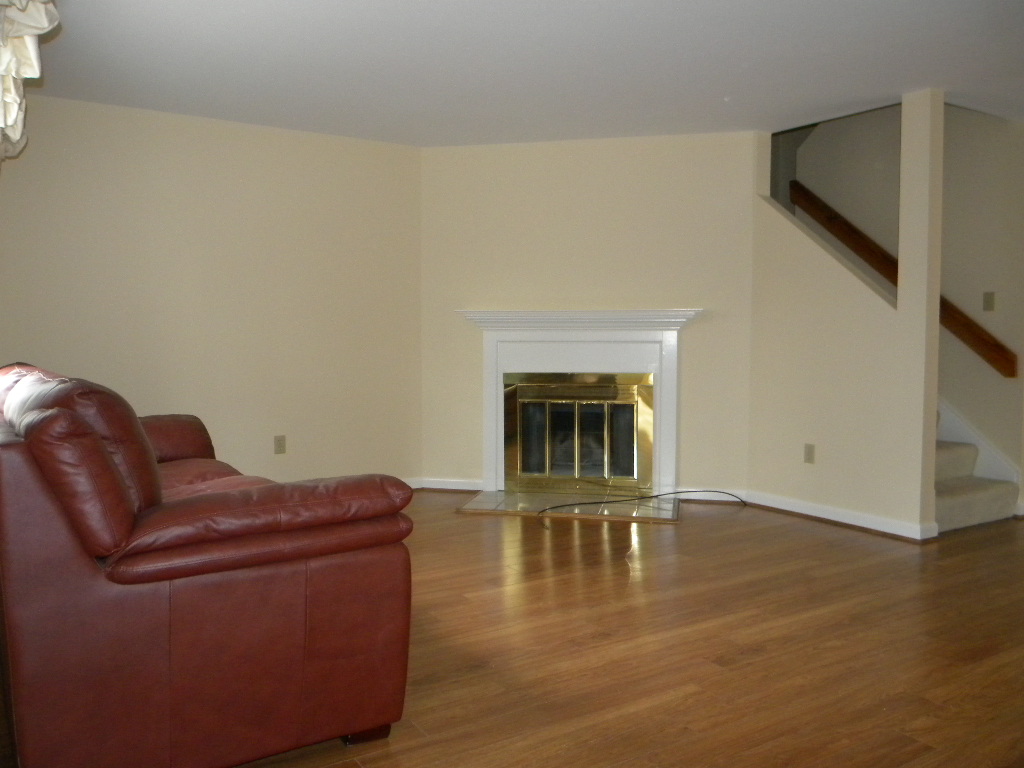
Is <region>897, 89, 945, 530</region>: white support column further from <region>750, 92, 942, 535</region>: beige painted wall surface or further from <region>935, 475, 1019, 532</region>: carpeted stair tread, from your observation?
<region>935, 475, 1019, 532</region>: carpeted stair tread

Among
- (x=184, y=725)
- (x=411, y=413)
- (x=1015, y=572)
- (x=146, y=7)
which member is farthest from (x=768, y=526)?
(x=146, y=7)

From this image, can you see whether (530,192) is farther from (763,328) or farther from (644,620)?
(644,620)

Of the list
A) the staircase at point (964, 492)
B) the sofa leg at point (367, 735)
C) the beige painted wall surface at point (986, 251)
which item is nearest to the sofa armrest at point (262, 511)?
the sofa leg at point (367, 735)

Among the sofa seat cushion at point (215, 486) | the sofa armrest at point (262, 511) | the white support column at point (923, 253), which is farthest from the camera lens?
the white support column at point (923, 253)

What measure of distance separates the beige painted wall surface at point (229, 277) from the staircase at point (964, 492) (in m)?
3.15

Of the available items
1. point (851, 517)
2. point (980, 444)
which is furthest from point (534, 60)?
point (980, 444)

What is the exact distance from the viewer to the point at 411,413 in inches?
220

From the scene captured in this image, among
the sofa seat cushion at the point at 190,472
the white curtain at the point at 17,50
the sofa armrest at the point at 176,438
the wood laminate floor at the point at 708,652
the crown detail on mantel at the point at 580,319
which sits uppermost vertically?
the white curtain at the point at 17,50

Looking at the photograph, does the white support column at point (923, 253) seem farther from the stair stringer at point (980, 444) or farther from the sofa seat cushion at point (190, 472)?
the sofa seat cushion at point (190, 472)

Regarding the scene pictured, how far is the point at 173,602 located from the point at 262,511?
0.27 meters

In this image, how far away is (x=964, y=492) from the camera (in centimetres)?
466

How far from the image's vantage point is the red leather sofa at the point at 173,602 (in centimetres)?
180

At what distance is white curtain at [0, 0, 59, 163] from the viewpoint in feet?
7.82

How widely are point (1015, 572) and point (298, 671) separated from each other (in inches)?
128
